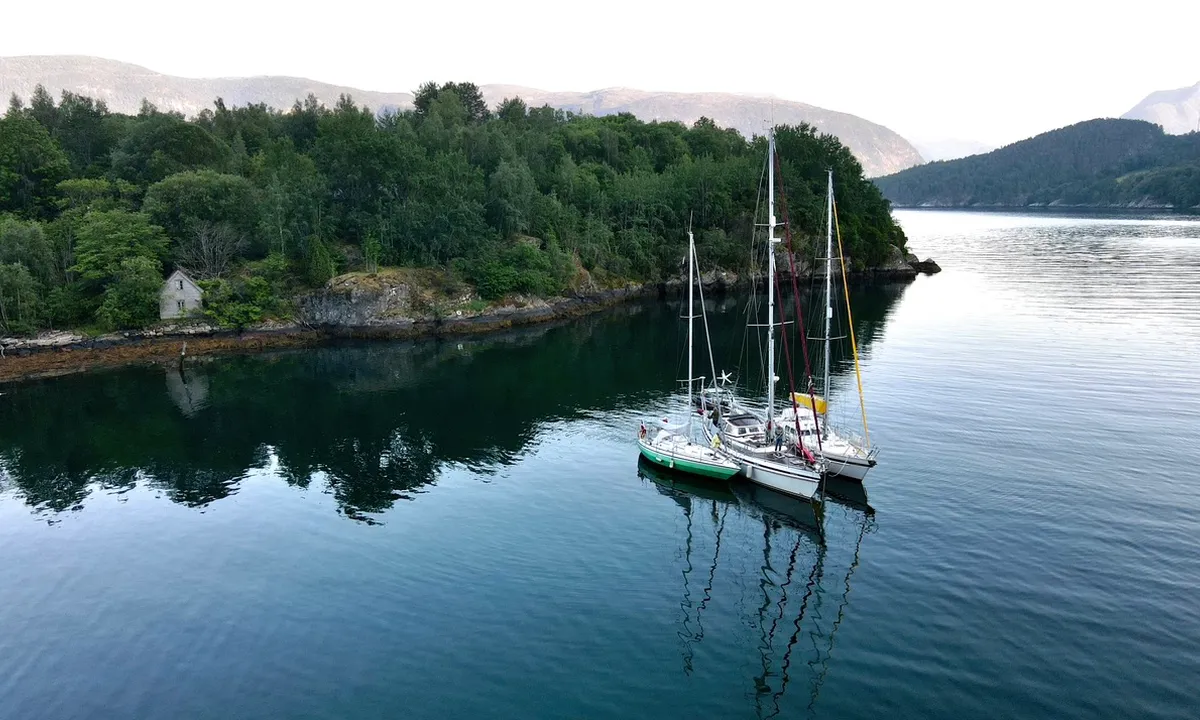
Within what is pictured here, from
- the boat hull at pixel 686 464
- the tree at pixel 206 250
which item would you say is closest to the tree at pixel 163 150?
the tree at pixel 206 250

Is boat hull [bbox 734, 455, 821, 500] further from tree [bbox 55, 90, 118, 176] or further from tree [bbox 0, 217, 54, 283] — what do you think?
tree [bbox 55, 90, 118, 176]

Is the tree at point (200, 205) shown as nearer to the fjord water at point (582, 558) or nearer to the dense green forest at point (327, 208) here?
the dense green forest at point (327, 208)

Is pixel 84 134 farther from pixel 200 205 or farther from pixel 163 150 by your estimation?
pixel 200 205

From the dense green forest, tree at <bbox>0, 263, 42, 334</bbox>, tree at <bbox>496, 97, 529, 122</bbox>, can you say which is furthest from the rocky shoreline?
tree at <bbox>496, 97, 529, 122</bbox>

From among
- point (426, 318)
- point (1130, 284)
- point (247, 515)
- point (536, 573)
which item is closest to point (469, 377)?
point (426, 318)

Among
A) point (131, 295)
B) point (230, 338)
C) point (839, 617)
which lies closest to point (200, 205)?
point (131, 295)
